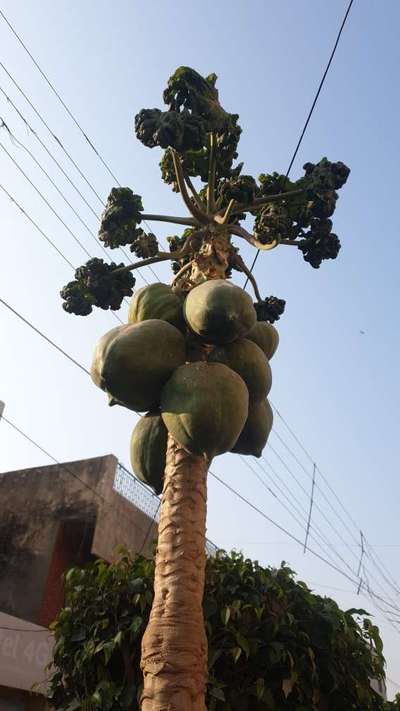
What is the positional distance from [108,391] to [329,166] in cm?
156

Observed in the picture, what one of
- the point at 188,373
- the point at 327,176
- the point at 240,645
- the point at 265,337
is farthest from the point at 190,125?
the point at 240,645

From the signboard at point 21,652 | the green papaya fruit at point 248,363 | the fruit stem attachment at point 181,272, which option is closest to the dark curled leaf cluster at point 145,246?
the fruit stem attachment at point 181,272

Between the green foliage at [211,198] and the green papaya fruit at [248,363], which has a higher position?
the green foliage at [211,198]

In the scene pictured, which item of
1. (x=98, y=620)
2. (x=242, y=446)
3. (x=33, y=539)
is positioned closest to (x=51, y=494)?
(x=33, y=539)

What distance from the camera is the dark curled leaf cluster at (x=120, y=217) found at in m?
3.30

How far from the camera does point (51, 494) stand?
13.0 m

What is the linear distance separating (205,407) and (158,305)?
26.2 inches

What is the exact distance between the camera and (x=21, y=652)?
9.88 m

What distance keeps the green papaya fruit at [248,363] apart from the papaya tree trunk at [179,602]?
0.43m

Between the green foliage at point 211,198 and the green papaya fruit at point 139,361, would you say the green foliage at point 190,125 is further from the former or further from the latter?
the green papaya fruit at point 139,361

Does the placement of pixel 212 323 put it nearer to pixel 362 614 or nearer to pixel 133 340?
pixel 133 340

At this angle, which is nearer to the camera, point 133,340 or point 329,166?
point 133,340

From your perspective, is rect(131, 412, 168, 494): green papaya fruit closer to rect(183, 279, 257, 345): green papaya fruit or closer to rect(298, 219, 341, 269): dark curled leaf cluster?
rect(183, 279, 257, 345): green papaya fruit

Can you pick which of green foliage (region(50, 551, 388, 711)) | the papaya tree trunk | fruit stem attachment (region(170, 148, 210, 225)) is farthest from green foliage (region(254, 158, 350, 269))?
green foliage (region(50, 551, 388, 711))
